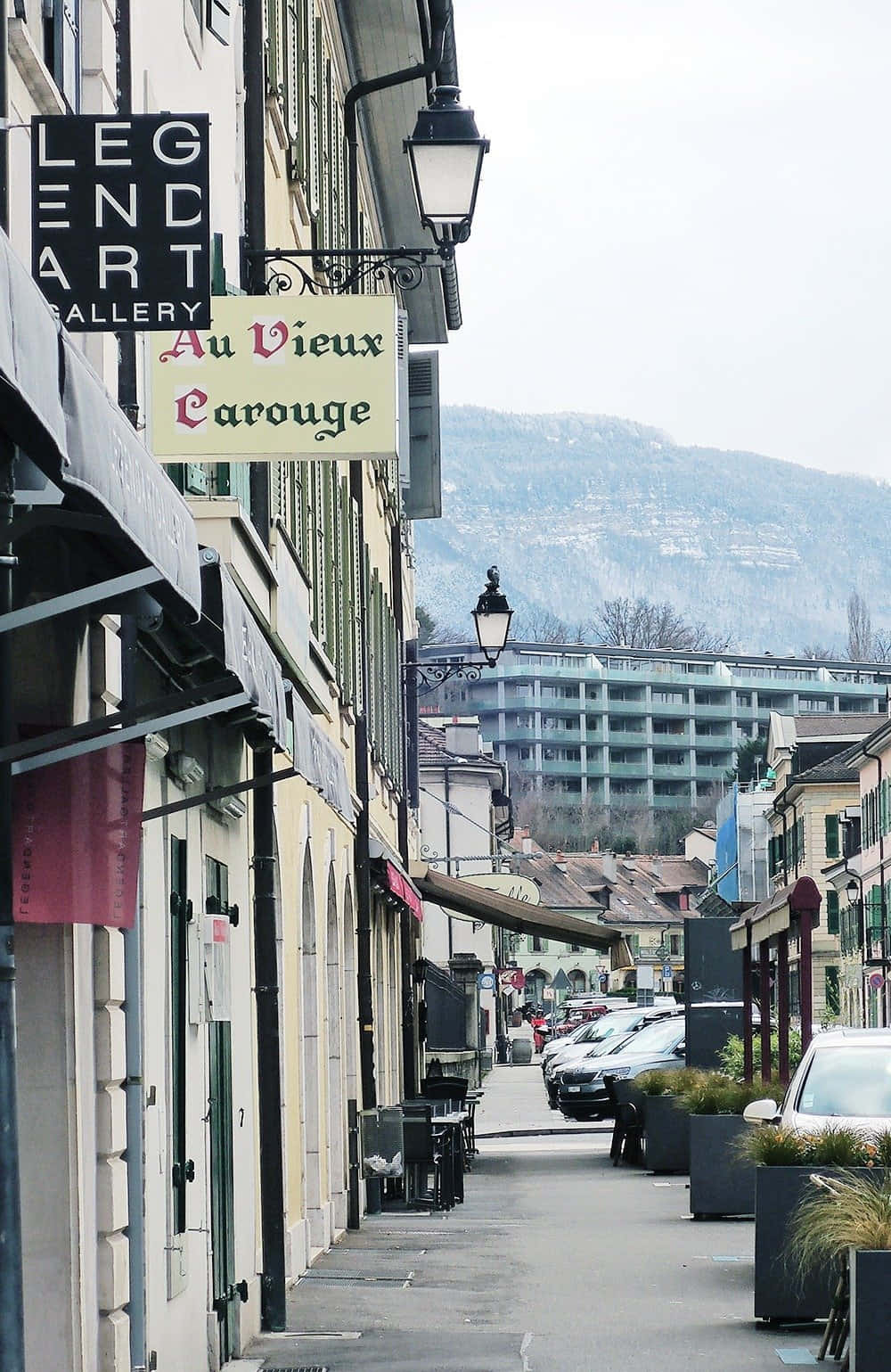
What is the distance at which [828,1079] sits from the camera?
15.1 meters

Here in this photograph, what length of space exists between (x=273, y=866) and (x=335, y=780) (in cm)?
307

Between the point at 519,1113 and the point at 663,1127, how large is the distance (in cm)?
1893

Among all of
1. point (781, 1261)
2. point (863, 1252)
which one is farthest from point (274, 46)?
point (863, 1252)

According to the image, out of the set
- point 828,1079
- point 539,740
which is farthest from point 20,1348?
point 539,740

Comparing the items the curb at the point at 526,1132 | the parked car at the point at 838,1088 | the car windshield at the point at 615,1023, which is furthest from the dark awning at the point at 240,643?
the car windshield at the point at 615,1023

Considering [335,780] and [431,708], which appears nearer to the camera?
[335,780]

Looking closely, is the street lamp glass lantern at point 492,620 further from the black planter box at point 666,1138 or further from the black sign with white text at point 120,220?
the black sign with white text at point 120,220

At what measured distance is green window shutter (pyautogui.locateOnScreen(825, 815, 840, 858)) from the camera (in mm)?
87812

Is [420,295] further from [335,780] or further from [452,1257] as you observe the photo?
[335,780]

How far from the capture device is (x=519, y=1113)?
4506 cm

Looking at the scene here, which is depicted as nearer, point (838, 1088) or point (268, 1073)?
point (268, 1073)

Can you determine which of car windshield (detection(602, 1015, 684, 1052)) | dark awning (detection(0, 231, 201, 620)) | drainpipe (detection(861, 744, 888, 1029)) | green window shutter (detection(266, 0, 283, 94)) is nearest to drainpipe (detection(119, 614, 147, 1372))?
dark awning (detection(0, 231, 201, 620))

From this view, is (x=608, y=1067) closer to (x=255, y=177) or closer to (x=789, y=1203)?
(x=255, y=177)

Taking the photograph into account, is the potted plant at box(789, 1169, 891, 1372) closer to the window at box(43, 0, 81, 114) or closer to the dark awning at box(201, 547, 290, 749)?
the dark awning at box(201, 547, 290, 749)
